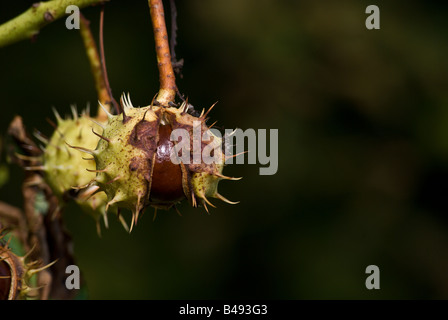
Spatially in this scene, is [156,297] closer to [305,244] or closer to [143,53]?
[305,244]

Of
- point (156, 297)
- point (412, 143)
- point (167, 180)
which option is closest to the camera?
point (167, 180)

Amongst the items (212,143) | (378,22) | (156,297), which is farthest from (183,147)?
(378,22)

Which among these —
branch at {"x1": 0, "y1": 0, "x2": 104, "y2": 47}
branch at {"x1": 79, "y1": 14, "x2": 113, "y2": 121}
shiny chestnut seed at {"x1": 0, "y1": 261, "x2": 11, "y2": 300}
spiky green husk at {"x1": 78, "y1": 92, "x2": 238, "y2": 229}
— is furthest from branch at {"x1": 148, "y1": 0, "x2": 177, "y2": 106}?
shiny chestnut seed at {"x1": 0, "y1": 261, "x2": 11, "y2": 300}

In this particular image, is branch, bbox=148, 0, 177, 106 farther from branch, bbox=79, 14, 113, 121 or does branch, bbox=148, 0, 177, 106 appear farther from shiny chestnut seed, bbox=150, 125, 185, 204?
branch, bbox=79, 14, 113, 121

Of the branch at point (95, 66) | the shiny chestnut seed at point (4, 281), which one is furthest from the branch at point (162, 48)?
the shiny chestnut seed at point (4, 281)

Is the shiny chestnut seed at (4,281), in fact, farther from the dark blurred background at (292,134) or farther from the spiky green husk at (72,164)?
the dark blurred background at (292,134)

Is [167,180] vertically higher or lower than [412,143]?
lower

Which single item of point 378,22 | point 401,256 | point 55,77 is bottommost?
point 401,256
